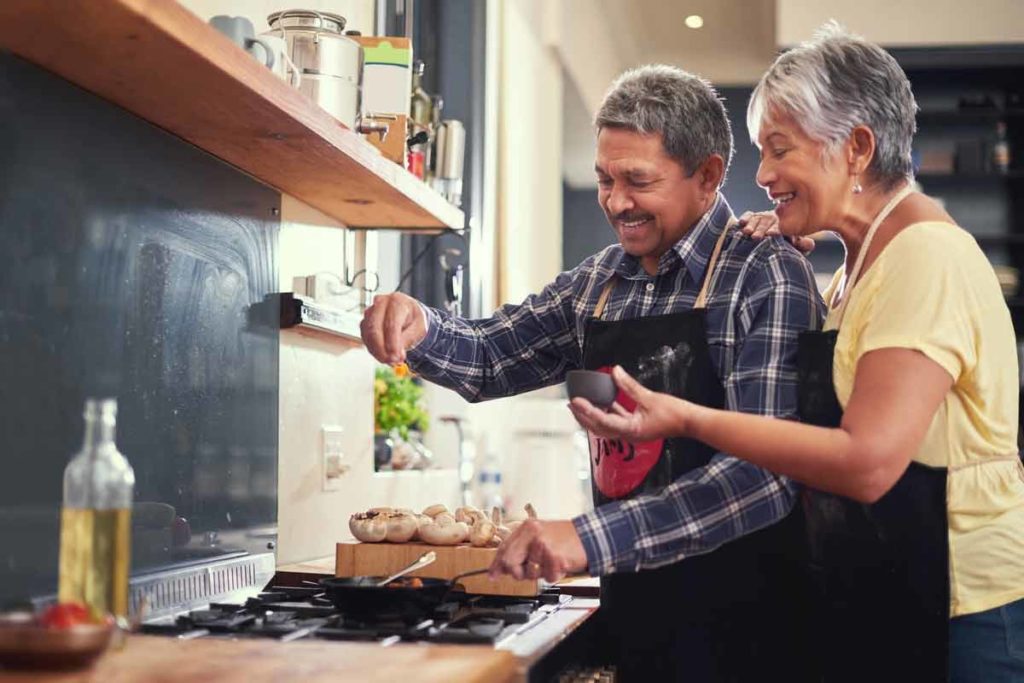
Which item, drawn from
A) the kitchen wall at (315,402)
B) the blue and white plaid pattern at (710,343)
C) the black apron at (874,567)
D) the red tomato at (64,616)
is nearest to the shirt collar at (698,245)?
the blue and white plaid pattern at (710,343)

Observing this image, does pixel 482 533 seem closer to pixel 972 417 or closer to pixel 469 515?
pixel 469 515

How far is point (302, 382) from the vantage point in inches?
103

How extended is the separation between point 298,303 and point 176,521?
0.58 metres

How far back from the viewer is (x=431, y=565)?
6.97ft

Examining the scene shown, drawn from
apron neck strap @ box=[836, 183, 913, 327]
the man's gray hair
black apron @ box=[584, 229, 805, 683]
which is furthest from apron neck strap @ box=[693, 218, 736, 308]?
apron neck strap @ box=[836, 183, 913, 327]

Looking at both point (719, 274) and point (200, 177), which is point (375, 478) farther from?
point (719, 274)

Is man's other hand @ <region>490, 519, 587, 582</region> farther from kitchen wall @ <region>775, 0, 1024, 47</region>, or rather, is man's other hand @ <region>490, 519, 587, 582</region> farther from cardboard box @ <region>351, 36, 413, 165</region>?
kitchen wall @ <region>775, 0, 1024, 47</region>

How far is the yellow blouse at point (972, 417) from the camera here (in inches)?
64.6

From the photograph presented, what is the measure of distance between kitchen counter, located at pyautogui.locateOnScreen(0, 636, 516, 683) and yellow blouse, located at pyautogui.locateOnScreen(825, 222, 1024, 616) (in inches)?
24.2

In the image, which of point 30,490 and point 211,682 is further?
point 30,490

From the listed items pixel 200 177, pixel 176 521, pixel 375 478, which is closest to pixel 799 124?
pixel 200 177

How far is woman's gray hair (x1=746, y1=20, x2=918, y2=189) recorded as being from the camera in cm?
177

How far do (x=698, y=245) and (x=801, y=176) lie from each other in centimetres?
24

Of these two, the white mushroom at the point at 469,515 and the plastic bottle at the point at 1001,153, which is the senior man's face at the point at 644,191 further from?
the plastic bottle at the point at 1001,153
